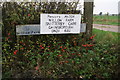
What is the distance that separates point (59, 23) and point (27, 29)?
0.84 m

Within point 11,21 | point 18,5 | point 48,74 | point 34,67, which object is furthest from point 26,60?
point 18,5

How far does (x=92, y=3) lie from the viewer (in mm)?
4629

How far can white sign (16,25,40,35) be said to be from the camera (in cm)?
398

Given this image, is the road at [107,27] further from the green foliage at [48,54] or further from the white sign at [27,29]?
the white sign at [27,29]

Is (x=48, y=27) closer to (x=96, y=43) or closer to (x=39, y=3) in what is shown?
(x=39, y=3)

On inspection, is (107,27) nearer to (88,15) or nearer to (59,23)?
(88,15)

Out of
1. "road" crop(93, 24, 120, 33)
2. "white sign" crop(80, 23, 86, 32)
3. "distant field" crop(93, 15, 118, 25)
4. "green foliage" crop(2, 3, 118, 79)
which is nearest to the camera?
"green foliage" crop(2, 3, 118, 79)

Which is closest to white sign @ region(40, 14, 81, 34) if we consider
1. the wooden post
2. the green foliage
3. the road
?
the green foliage

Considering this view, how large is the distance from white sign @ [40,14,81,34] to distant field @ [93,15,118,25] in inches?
33.7

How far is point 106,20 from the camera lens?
5.13 metres

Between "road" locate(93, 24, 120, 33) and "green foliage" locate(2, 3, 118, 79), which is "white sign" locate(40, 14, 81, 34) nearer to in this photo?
"green foliage" locate(2, 3, 118, 79)

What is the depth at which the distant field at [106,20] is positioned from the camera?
4.89 meters

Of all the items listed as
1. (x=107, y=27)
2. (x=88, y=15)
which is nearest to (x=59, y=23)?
(x=88, y=15)

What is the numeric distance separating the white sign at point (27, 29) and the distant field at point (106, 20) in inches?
71.1
